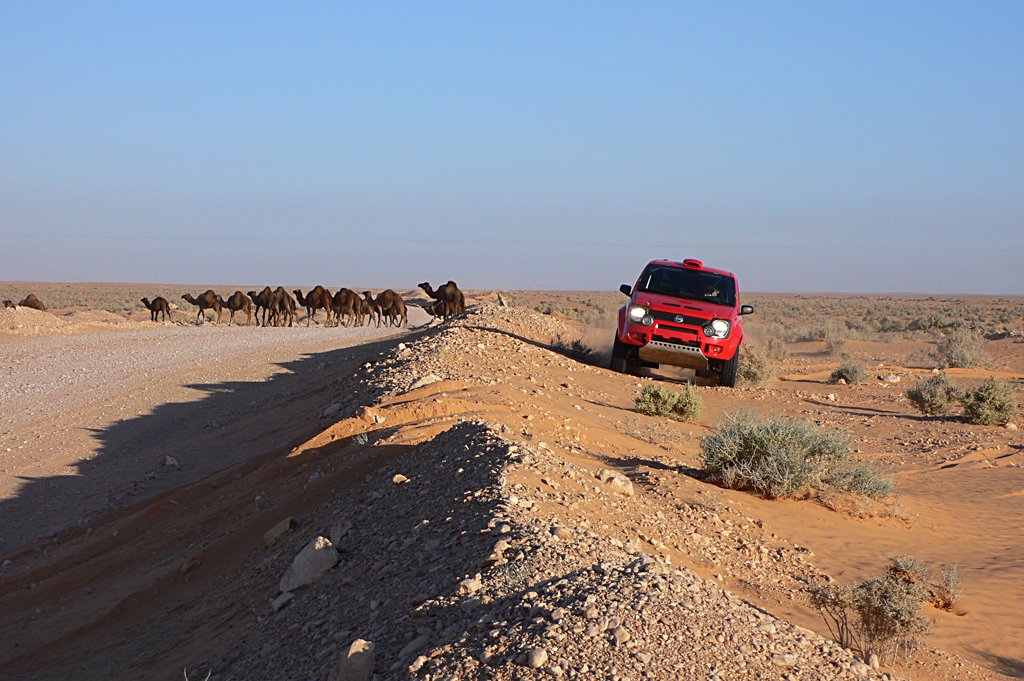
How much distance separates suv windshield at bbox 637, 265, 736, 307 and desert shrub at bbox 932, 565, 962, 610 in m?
10.9

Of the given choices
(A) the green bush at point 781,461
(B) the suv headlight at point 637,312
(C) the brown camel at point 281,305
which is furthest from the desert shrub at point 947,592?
(C) the brown camel at point 281,305

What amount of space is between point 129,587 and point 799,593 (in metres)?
5.62

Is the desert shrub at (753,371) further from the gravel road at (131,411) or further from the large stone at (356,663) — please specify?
the large stone at (356,663)

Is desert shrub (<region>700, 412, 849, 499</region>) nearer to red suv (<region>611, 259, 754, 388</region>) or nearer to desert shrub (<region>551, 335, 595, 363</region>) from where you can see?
red suv (<region>611, 259, 754, 388</region>)

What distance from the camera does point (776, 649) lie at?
15.7 ft

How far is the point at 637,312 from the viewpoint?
17766 mm

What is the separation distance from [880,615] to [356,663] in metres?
3.09

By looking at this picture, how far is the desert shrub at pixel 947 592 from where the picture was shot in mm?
7371

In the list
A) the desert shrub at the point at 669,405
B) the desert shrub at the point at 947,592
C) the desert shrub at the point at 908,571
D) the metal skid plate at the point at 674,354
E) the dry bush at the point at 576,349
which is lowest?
the desert shrub at the point at 947,592

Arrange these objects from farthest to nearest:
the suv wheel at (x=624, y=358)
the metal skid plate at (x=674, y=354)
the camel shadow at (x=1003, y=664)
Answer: the suv wheel at (x=624, y=358), the metal skid plate at (x=674, y=354), the camel shadow at (x=1003, y=664)

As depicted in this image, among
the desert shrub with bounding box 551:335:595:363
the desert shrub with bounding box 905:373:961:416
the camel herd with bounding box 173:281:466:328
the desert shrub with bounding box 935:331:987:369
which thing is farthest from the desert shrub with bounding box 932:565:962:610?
the camel herd with bounding box 173:281:466:328

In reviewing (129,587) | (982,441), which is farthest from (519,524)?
(982,441)

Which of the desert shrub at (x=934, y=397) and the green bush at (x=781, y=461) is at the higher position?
the green bush at (x=781, y=461)

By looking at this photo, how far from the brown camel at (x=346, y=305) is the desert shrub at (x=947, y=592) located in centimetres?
3822
